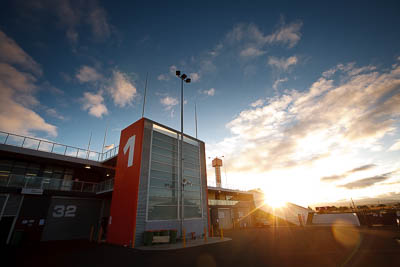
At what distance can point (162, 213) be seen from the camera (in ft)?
56.5

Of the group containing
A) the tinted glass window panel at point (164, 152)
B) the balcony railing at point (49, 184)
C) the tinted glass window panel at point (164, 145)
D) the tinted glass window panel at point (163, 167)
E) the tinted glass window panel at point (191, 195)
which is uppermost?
the tinted glass window panel at point (164, 145)

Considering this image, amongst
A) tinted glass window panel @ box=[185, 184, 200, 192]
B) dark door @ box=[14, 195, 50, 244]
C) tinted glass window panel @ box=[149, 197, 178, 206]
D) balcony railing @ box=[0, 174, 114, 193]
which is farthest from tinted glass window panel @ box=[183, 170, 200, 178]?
dark door @ box=[14, 195, 50, 244]

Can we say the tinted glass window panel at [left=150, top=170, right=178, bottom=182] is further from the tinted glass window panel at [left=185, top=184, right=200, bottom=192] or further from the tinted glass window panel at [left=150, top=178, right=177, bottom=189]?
the tinted glass window panel at [left=185, top=184, right=200, bottom=192]

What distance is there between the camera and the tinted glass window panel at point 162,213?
1645cm

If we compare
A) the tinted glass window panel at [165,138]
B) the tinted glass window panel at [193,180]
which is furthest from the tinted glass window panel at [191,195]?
the tinted glass window panel at [165,138]

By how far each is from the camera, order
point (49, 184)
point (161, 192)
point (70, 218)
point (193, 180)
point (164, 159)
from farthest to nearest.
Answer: point (193, 180) < point (70, 218) < point (49, 184) < point (164, 159) < point (161, 192)

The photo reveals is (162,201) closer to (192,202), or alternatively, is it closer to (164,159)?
(164,159)

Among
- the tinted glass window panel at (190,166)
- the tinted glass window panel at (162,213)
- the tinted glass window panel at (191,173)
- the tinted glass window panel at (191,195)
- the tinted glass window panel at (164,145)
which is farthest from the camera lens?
the tinted glass window panel at (190,166)

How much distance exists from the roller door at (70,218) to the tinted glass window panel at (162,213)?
466 inches

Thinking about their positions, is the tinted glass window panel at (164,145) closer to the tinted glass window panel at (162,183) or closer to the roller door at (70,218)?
the tinted glass window panel at (162,183)

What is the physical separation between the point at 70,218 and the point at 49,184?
466 cm

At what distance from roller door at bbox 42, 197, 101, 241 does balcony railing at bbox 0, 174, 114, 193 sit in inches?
51.9

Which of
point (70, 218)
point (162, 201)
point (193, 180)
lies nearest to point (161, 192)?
point (162, 201)

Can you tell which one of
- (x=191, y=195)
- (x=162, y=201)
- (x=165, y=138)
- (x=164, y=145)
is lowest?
(x=162, y=201)
